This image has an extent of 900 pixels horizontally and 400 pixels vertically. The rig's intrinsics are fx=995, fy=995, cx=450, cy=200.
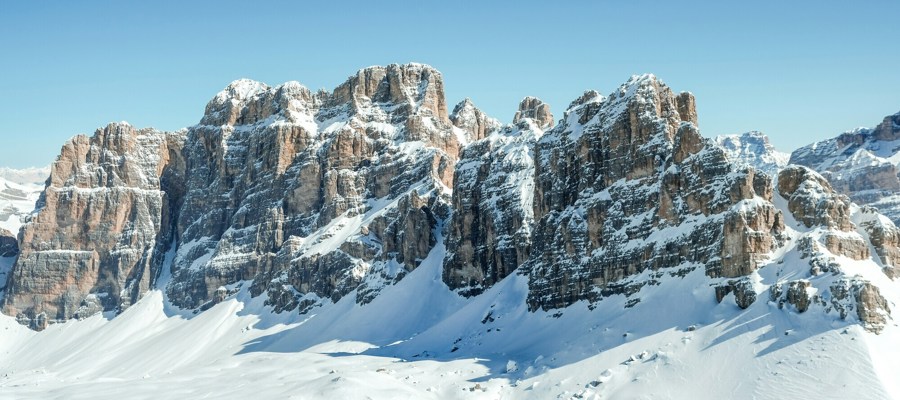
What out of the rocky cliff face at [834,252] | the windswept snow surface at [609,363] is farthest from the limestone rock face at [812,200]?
the windswept snow surface at [609,363]

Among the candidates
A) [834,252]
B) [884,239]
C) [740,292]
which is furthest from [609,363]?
[884,239]

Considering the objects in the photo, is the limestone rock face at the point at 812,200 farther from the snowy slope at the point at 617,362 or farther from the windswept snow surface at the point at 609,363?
the windswept snow surface at the point at 609,363

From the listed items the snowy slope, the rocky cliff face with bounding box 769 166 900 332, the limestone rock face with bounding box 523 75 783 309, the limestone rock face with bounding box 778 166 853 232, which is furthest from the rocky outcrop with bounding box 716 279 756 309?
the limestone rock face with bounding box 778 166 853 232

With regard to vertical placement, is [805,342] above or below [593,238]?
below

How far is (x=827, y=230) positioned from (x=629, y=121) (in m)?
42.4

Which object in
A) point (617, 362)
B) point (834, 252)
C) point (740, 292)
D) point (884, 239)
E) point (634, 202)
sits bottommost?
point (617, 362)

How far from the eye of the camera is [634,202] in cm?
16312

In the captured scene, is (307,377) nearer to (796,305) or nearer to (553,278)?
(553,278)

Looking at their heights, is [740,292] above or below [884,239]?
below

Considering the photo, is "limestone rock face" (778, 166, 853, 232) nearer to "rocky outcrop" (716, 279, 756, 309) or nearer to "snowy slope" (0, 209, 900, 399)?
"snowy slope" (0, 209, 900, 399)

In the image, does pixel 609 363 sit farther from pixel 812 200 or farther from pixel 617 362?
pixel 812 200

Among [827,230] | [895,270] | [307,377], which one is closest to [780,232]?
[827,230]

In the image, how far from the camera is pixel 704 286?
142125mm

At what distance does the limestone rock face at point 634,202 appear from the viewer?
143500 millimetres
